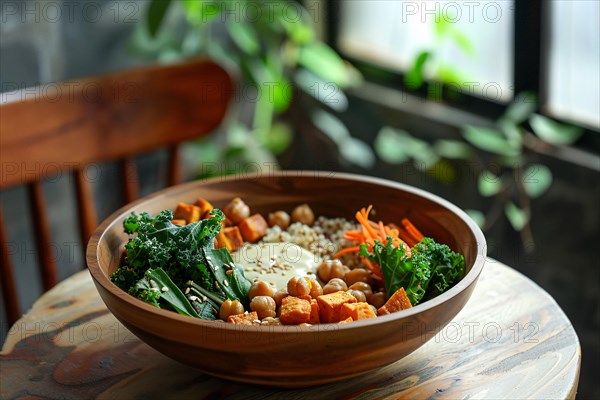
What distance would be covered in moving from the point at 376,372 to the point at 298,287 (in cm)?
16

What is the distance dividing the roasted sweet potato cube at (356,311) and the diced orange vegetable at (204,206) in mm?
359

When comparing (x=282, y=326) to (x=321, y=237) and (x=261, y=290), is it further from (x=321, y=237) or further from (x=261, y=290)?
(x=321, y=237)

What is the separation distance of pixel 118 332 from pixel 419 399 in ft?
1.56

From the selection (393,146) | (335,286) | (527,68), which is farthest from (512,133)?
(335,286)

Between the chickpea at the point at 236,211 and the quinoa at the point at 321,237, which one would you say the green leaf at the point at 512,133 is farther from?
the chickpea at the point at 236,211

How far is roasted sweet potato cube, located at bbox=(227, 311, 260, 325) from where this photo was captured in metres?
1.07

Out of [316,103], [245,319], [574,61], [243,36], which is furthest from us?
[316,103]

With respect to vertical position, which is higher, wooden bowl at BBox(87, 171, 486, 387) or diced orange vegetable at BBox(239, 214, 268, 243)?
wooden bowl at BBox(87, 171, 486, 387)

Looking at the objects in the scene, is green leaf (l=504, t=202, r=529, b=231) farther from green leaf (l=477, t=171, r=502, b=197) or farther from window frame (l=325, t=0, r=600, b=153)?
window frame (l=325, t=0, r=600, b=153)

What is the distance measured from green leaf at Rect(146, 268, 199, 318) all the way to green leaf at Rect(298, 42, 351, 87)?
1.47m

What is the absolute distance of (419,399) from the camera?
109cm

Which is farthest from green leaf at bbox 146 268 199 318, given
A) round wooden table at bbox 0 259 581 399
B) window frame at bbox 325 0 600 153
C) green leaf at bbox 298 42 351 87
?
green leaf at bbox 298 42 351 87

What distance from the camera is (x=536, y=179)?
212 cm

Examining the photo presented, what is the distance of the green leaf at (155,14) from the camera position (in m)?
2.19
